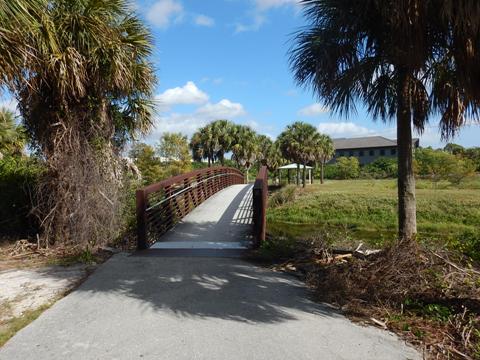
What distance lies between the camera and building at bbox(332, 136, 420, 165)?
199ft

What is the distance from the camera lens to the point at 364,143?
210 ft

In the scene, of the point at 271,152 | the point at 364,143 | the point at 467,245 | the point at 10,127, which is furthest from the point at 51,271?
the point at 364,143

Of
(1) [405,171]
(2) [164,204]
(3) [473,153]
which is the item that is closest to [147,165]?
(2) [164,204]

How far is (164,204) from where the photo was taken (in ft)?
29.6

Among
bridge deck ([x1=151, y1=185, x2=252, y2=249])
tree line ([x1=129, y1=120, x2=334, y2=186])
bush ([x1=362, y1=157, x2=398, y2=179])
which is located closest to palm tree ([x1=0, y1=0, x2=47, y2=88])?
bridge deck ([x1=151, y1=185, x2=252, y2=249])

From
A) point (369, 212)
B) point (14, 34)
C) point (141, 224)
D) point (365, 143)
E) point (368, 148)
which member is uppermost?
point (365, 143)

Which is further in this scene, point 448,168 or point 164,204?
point 448,168

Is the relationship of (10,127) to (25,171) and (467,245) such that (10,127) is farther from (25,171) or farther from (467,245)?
(467,245)

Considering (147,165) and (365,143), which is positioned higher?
(365,143)

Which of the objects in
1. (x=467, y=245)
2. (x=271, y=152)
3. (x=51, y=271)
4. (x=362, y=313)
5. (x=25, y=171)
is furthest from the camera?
(x=271, y=152)

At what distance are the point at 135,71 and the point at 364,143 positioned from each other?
Answer: 6078 cm

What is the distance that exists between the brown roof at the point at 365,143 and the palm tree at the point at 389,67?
186ft

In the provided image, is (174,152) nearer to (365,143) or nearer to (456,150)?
(456,150)

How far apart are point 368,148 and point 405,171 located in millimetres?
58875
